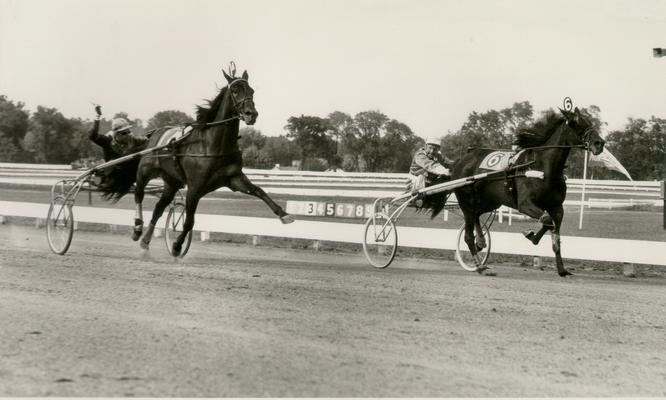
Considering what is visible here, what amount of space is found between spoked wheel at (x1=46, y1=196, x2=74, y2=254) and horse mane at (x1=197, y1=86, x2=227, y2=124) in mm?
2276

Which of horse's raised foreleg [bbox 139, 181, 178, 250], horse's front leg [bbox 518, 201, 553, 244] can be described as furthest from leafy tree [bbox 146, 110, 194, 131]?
horse's front leg [bbox 518, 201, 553, 244]

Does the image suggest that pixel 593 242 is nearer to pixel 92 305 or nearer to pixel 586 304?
pixel 586 304

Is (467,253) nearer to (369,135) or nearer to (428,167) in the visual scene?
(428,167)

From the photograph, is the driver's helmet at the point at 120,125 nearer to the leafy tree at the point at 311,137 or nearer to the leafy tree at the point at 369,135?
the leafy tree at the point at 311,137

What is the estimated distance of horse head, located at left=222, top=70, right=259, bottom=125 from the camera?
34.2ft

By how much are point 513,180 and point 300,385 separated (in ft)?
22.8

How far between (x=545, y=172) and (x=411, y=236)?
12.1 ft

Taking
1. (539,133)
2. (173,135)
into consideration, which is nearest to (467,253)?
(539,133)

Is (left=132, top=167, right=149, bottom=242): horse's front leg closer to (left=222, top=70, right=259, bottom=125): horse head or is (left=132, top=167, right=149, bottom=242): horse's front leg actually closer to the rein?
the rein

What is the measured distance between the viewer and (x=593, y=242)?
1227 cm

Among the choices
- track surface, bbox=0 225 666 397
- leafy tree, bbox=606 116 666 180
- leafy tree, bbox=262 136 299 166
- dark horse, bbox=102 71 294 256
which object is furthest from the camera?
leafy tree, bbox=262 136 299 166

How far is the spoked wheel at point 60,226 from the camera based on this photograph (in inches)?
468

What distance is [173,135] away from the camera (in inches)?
456

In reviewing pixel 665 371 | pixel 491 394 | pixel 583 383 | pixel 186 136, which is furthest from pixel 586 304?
pixel 186 136
